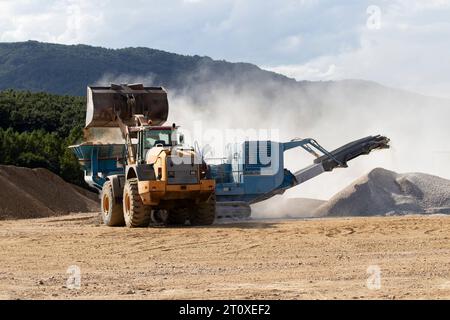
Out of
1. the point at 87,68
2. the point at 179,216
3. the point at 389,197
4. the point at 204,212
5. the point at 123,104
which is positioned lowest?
the point at 179,216

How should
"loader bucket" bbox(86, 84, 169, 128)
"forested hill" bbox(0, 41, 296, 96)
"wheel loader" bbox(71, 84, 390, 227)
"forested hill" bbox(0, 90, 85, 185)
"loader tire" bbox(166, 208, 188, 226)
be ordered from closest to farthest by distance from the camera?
"wheel loader" bbox(71, 84, 390, 227) < "loader tire" bbox(166, 208, 188, 226) < "loader bucket" bbox(86, 84, 169, 128) < "forested hill" bbox(0, 90, 85, 185) < "forested hill" bbox(0, 41, 296, 96)

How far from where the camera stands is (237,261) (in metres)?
13.8

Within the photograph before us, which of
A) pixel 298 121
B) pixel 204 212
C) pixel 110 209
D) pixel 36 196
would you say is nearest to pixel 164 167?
pixel 204 212

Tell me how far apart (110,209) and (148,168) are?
78.7 inches

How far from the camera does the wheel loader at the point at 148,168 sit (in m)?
20.0

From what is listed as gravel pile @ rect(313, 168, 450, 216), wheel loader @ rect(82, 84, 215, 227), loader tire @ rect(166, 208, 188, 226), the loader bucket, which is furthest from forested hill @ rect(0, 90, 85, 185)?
loader tire @ rect(166, 208, 188, 226)

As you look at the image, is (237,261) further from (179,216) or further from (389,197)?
(389,197)

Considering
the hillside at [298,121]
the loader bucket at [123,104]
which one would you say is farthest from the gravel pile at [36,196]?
the loader bucket at [123,104]

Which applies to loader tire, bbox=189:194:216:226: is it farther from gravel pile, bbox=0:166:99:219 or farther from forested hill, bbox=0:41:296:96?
forested hill, bbox=0:41:296:96

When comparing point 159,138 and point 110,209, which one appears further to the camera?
point 110,209

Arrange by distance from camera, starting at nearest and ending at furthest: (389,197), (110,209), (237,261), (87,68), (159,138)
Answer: (237,261)
(159,138)
(110,209)
(389,197)
(87,68)

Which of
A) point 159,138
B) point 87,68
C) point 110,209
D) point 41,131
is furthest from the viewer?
point 87,68

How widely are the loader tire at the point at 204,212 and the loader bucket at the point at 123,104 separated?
10.5 ft

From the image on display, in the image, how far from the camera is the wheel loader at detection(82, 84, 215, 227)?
20.0 m
